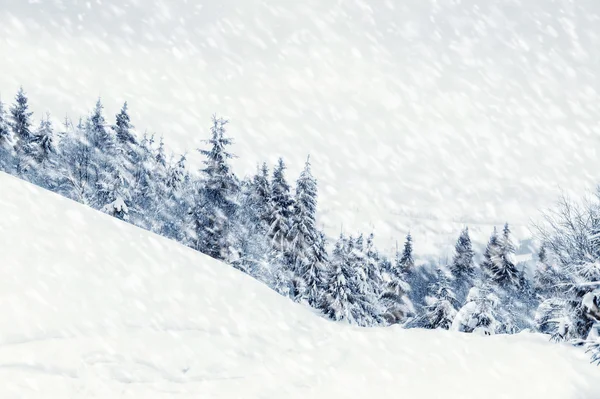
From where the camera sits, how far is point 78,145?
34500mm

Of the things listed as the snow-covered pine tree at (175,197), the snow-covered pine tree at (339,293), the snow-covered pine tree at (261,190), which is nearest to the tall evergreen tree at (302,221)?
the snow-covered pine tree at (261,190)

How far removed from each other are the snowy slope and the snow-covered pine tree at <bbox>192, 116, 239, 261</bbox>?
12.8 metres

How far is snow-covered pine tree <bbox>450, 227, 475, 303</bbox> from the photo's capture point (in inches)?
1928

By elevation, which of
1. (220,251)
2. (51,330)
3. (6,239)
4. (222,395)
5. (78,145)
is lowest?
(222,395)

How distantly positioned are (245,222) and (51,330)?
946 inches

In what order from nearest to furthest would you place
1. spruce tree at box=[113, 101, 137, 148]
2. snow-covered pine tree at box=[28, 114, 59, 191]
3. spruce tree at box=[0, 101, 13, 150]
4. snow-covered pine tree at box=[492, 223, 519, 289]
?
spruce tree at box=[113, 101, 137, 148] < snow-covered pine tree at box=[28, 114, 59, 191] < spruce tree at box=[0, 101, 13, 150] < snow-covered pine tree at box=[492, 223, 519, 289]

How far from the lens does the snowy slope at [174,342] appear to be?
7441mm

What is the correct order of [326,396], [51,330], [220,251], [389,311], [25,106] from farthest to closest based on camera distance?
[25,106] → [389,311] → [220,251] → [326,396] → [51,330]

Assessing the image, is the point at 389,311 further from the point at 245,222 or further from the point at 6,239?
the point at 6,239

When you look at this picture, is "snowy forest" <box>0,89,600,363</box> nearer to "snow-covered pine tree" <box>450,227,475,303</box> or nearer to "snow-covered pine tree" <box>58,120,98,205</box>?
"snow-covered pine tree" <box>58,120,98,205</box>

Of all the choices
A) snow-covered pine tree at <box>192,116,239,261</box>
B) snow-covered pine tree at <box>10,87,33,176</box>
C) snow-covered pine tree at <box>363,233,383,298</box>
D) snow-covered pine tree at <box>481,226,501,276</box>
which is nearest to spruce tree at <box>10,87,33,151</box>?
snow-covered pine tree at <box>10,87,33,176</box>

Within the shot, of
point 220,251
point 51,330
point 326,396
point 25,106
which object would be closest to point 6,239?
point 51,330

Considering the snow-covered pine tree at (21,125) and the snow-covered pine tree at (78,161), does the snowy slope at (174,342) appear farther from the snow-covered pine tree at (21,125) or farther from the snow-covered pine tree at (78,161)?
the snow-covered pine tree at (21,125)

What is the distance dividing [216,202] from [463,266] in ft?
109
